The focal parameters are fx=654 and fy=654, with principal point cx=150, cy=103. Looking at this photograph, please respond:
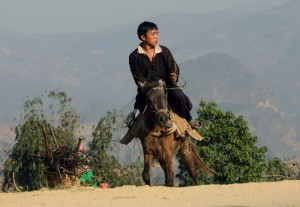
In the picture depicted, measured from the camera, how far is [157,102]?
1102 cm

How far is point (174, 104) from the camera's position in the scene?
39.6 ft

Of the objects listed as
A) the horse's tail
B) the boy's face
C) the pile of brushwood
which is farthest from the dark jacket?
the pile of brushwood

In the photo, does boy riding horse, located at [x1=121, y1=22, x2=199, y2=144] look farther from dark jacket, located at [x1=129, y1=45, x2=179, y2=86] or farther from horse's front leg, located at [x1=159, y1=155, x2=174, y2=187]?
horse's front leg, located at [x1=159, y1=155, x2=174, y2=187]

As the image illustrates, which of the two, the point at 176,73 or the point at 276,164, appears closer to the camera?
the point at 176,73

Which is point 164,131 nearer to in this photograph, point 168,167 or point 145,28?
point 168,167

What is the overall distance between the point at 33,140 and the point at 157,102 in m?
33.3

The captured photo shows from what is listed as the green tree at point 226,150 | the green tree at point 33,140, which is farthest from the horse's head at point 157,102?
the green tree at point 33,140

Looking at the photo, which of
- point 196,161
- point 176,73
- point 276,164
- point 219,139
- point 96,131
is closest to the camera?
point 176,73

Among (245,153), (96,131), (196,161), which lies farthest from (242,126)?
(96,131)

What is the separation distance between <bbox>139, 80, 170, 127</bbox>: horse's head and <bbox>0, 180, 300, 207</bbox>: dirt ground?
1192mm

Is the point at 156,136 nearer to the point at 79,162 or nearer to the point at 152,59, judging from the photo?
the point at 152,59

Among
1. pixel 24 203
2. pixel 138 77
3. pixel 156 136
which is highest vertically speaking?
pixel 138 77

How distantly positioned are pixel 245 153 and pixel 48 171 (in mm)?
15296

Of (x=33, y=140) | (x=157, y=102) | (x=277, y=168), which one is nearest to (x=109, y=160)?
(x=33, y=140)
